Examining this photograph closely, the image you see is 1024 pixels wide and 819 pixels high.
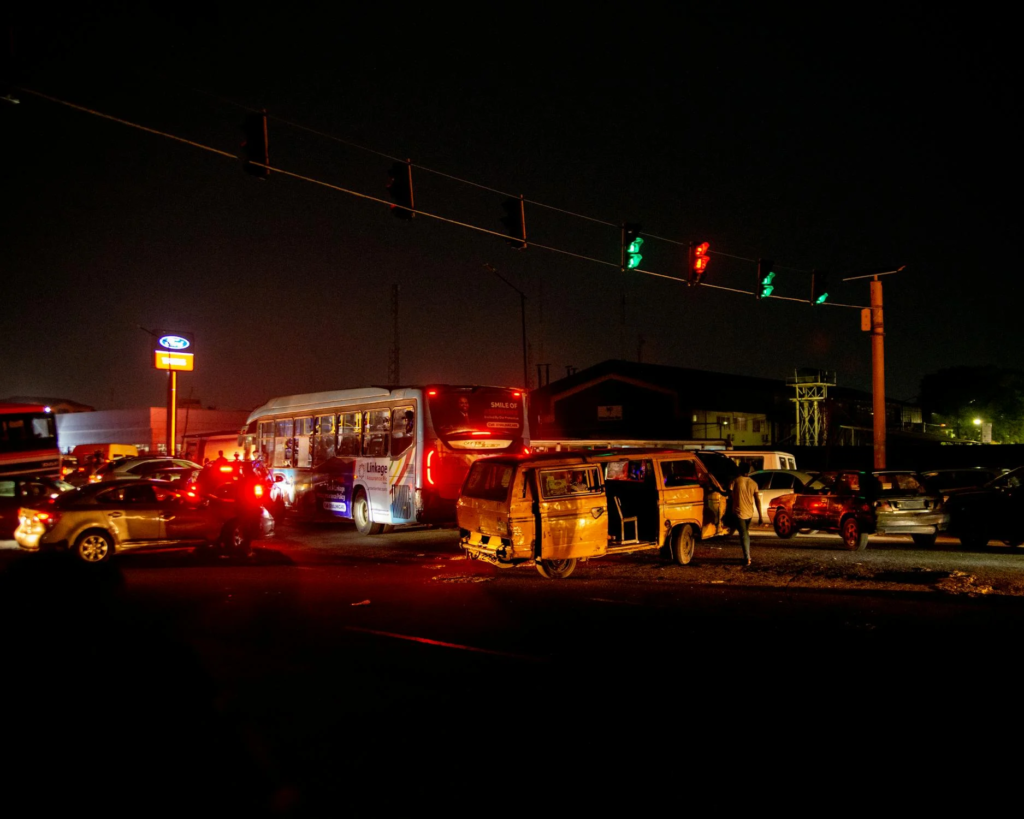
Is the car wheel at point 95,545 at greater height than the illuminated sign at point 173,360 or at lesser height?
lesser

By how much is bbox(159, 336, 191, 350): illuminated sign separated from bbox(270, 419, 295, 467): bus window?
20.0m

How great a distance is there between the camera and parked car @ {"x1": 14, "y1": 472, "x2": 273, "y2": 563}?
45.6ft

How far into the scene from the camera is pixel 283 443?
22.9 meters

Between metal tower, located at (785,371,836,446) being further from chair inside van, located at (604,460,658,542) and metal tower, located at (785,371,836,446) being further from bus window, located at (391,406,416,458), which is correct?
chair inside van, located at (604,460,658,542)

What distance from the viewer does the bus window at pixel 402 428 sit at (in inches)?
694

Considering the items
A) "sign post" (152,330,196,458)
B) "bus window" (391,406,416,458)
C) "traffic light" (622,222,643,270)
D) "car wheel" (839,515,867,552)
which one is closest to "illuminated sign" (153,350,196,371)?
"sign post" (152,330,196,458)

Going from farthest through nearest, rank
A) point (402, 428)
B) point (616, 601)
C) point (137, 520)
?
point (402, 428)
point (137, 520)
point (616, 601)

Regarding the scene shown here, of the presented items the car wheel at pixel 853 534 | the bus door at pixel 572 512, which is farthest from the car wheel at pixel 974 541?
the bus door at pixel 572 512

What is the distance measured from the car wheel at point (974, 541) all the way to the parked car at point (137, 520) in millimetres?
13558

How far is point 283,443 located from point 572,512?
44.1 ft

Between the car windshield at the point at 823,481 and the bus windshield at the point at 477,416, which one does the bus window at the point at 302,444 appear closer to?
the bus windshield at the point at 477,416

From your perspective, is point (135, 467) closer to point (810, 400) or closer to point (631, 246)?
point (631, 246)

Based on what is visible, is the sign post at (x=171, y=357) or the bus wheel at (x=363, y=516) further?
the sign post at (x=171, y=357)

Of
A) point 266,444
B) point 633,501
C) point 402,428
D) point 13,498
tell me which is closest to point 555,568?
point 633,501
